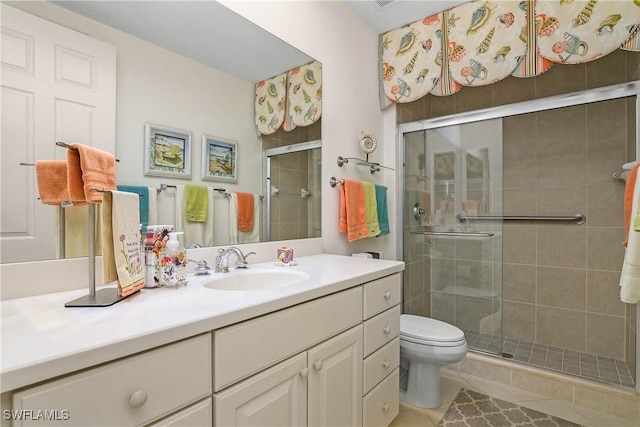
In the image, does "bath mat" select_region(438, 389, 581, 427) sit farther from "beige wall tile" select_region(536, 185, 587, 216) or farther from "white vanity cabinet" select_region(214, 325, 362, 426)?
"beige wall tile" select_region(536, 185, 587, 216)

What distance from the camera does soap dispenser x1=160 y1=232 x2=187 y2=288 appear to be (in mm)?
1024

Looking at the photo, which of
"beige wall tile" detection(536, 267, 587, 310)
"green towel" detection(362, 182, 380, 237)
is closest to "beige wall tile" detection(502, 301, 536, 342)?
"beige wall tile" detection(536, 267, 587, 310)

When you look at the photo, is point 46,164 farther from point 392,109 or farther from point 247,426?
point 392,109

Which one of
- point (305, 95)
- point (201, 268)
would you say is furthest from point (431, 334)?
point (305, 95)

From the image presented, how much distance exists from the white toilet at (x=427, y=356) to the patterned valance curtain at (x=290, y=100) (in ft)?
4.39

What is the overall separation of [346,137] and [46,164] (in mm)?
1576

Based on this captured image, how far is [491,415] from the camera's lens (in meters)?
1.70

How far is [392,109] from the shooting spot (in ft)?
8.18

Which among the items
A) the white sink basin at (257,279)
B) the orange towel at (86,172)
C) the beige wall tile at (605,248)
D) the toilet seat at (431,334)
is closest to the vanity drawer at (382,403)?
the toilet seat at (431,334)

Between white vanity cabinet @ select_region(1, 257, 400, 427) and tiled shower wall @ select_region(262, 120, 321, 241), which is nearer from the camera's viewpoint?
white vanity cabinet @ select_region(1, 257, 400, 427)

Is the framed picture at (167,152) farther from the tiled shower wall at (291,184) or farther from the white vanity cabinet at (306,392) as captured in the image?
the white vanity cabinet at (306,392)

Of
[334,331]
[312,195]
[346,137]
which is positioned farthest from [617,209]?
[334,331]

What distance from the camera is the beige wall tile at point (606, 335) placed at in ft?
7.29

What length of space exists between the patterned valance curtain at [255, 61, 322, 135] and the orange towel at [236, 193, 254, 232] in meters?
0.33
